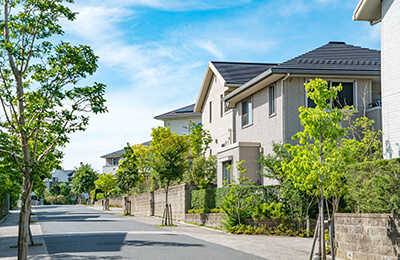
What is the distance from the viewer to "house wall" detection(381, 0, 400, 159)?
13680mm

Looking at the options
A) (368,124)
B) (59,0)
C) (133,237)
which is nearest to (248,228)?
(133,237)

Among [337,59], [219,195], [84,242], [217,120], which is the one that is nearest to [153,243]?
[84,242]

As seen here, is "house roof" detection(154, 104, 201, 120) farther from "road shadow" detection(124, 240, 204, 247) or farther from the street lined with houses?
"road shadow" detection(124, 240, 204, 247)

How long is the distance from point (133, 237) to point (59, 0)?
33.9ft

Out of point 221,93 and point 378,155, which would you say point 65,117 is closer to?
point 378,155

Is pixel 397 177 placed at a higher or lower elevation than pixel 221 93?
lower

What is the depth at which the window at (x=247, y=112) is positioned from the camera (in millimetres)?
27727

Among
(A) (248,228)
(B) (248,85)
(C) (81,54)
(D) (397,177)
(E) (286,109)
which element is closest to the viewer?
(D) (397,177)

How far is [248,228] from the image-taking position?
20.4 meters

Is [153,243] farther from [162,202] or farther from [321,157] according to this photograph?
[162,202]

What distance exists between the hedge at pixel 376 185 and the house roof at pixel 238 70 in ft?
63.3

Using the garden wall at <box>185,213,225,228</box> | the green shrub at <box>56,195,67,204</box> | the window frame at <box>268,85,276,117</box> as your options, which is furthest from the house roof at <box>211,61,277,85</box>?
the green shrub at <box>56,195,67,204</box>

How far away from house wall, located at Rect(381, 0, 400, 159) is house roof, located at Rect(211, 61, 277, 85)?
56.2 ft

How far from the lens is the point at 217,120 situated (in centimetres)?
3547
